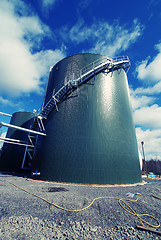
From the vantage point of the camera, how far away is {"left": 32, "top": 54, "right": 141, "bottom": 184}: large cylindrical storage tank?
10859mm

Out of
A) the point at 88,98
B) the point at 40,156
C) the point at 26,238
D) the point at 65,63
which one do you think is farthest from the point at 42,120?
the point at 26,238

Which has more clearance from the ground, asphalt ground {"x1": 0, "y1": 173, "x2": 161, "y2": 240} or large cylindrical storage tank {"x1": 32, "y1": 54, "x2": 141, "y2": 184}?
large cylindrical storage tank {"x1": 32, "y1": 54, "x2": 141, "y2": 184}

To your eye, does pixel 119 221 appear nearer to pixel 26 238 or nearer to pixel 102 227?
pixel 102 227

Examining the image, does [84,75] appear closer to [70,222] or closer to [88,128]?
[88,128]

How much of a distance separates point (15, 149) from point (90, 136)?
1761 centimetres

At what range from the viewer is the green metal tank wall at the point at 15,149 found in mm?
20969

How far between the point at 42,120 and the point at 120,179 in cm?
1208

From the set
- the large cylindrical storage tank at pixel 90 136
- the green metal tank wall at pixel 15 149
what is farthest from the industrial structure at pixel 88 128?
the green metal tank wall at pixel 15 149

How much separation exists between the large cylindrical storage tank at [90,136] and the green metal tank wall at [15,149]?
9.10 meters

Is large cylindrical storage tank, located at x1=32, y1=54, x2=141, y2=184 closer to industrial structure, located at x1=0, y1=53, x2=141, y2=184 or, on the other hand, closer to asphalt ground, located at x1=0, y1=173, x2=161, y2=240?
industrial structure, located at x1=0, y1=53, x2=141, y2=184

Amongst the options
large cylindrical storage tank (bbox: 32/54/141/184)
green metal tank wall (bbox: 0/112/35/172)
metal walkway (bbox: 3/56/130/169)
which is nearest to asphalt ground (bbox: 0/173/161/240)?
large cylindrical storage tank (bbox: 32/54/141/184)

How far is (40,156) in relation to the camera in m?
13.3

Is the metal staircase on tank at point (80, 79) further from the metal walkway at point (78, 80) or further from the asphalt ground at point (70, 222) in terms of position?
the asphalt ground at point (70, 222)

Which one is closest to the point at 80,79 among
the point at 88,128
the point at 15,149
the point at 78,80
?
the point at 78,80
